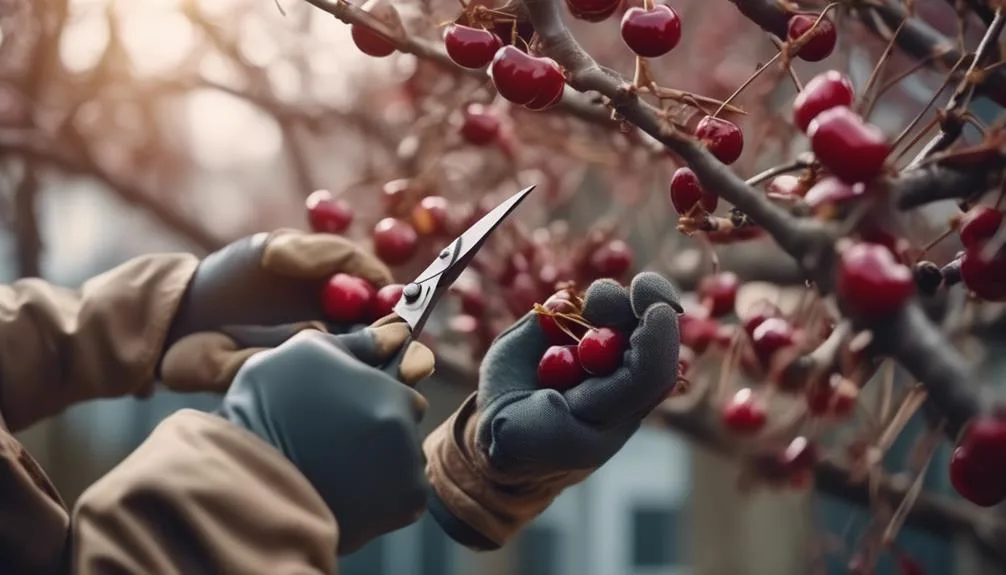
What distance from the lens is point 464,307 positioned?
6.89ft

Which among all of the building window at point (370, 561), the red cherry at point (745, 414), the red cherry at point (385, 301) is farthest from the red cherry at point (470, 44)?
the building window at point (370, 561)

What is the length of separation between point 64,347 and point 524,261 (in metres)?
0.84

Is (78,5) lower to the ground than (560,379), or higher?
lower

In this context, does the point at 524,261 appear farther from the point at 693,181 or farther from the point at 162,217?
the point at 162,217

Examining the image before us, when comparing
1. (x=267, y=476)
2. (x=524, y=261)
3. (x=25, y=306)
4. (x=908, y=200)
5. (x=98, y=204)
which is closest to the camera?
(x=908, y=200)

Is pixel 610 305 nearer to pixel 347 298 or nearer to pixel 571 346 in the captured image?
pixel 571 346

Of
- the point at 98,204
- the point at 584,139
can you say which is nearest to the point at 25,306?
the point at 584,139

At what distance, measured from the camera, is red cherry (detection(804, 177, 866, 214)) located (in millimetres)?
879

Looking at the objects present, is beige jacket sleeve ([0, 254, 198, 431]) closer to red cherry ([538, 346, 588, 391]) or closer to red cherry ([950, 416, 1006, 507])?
red cherry ([538, 346, 588, 391])

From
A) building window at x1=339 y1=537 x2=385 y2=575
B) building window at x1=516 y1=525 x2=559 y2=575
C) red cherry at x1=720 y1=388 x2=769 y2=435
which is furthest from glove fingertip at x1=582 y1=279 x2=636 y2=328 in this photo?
building window at x1=339 y1=537 x2=385 y2=575

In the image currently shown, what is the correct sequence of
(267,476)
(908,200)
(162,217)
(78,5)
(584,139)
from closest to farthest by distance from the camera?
(908,200), (267,476), (584,139), (162,217), (78,5)

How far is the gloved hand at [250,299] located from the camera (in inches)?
60.7

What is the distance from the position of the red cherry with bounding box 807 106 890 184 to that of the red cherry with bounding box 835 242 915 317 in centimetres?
8

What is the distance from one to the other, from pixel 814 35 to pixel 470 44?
36 centimetres
